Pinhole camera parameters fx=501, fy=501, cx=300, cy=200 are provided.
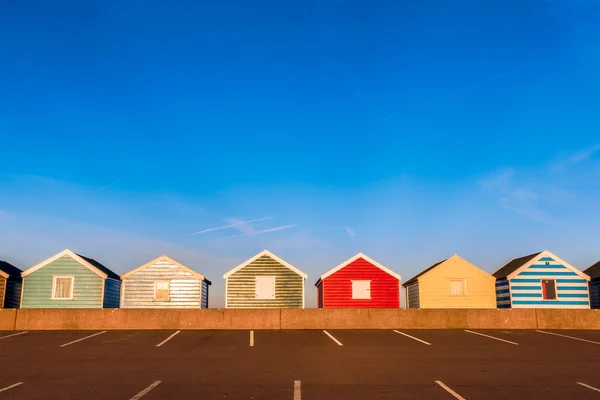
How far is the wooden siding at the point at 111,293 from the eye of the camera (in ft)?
108

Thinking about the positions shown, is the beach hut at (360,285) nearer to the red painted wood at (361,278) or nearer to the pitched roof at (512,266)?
the red painted wood at (361,278)

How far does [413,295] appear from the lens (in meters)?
36.0

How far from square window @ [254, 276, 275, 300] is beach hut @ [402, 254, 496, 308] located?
9.63m

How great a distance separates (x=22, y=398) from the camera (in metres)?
8.84

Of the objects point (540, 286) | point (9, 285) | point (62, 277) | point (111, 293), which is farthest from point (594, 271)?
point (9, 285)

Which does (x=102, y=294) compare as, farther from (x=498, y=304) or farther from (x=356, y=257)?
(x=498, y=304)

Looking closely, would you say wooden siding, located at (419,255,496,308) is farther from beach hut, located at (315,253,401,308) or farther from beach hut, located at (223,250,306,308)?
beach hut, located at (223,250,306,308)

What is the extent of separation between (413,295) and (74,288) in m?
22.9

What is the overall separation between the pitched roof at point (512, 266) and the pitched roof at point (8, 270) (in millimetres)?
32094

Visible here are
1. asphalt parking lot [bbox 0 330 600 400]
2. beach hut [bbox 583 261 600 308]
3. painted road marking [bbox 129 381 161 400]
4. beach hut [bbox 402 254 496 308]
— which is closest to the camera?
painted road marking [bbox 129 381 161 400]

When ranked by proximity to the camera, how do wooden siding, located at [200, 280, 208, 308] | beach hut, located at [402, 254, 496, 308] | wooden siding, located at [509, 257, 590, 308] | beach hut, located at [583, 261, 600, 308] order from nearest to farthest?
wooden siding, located at [509, 257, 590, 308], beach hut, located at [402, 254, 496, 308], wooden siding, located at [200, 280, 208, 308], beach hut, located at [583, 261, 600, 308]

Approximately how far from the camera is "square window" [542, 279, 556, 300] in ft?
105

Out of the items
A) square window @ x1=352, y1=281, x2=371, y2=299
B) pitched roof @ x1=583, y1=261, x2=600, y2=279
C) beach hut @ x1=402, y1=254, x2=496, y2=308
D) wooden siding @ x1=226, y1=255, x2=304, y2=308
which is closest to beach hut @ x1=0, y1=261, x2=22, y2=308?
wooden siding @ x1=226, y1=255, x2=304, y2=308

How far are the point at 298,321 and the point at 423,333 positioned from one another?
5742 millimetres
